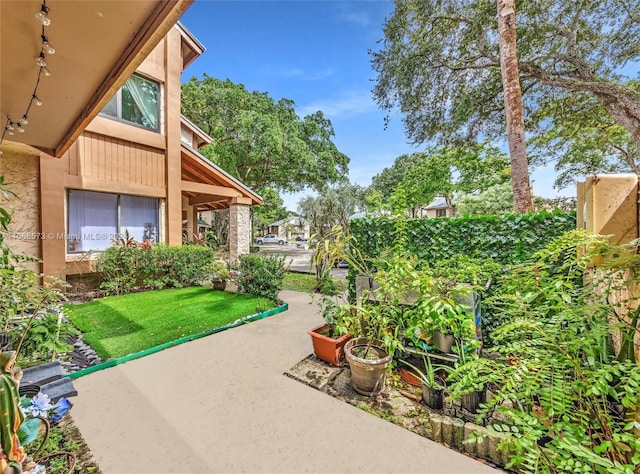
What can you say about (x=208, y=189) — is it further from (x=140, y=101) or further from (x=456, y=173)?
(x=456, y=173)

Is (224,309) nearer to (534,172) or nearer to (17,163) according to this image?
(17,163)

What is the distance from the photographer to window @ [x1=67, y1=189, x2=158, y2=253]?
20.9ft

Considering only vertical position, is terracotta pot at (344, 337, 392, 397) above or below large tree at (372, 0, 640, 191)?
below

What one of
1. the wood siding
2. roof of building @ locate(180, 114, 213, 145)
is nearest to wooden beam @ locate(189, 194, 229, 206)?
roof of building @ locate(180, 114, 213, 145)

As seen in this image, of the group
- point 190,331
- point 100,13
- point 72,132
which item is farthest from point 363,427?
point 72,132

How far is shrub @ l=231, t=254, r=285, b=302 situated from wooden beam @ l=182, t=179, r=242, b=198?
338 centimetres

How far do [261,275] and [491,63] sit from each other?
1007 centimetres

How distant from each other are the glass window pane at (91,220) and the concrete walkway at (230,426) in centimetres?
494

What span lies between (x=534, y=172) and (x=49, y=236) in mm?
20869

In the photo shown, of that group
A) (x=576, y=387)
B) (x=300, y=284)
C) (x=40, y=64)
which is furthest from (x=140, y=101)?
(x=576, y=387)

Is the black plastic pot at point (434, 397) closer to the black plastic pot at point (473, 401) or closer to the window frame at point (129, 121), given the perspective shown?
the black plastic pot at point (473, 401)

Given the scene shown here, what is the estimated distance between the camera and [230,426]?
7.59 feet

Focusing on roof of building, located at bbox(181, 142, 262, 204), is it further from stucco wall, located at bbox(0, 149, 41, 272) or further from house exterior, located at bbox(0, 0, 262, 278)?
stucco wall, located at bbox(0, 149, 41, 272)

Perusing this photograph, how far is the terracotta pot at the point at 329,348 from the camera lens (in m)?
3.35
